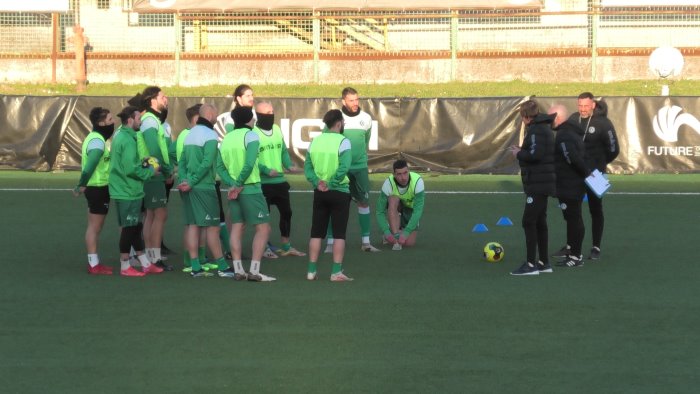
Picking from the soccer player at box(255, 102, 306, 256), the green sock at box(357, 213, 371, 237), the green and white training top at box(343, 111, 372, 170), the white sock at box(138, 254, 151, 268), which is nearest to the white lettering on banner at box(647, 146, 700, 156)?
the green and white training top at box(343, 111, 372, 170)

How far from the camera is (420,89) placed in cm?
3331

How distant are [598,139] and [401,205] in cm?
265

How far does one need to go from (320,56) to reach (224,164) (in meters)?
22.8

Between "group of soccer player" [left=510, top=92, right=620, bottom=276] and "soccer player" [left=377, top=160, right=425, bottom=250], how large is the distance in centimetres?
176

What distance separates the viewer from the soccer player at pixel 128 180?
1255cm

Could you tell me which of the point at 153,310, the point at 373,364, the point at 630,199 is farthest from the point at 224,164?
the point at 630,199

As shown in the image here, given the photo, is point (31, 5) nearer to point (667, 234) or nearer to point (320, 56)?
point (320, 56)

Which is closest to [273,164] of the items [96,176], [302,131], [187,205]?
[187,205]

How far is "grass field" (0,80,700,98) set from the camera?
1265 inches

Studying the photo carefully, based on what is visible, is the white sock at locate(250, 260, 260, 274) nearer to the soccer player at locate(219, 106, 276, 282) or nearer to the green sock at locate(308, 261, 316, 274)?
the soccer player at locate(219, 106, 276, 282)

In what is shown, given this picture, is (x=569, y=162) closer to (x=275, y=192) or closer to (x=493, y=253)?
(x=493, y=253)

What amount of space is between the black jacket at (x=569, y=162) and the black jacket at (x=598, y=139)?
0.61m

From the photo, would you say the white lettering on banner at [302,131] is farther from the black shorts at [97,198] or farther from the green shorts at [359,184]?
the black shorts at [97,198]

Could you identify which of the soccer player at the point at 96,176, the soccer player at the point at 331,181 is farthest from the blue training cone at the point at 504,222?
the soccer player at the point at 96,176
